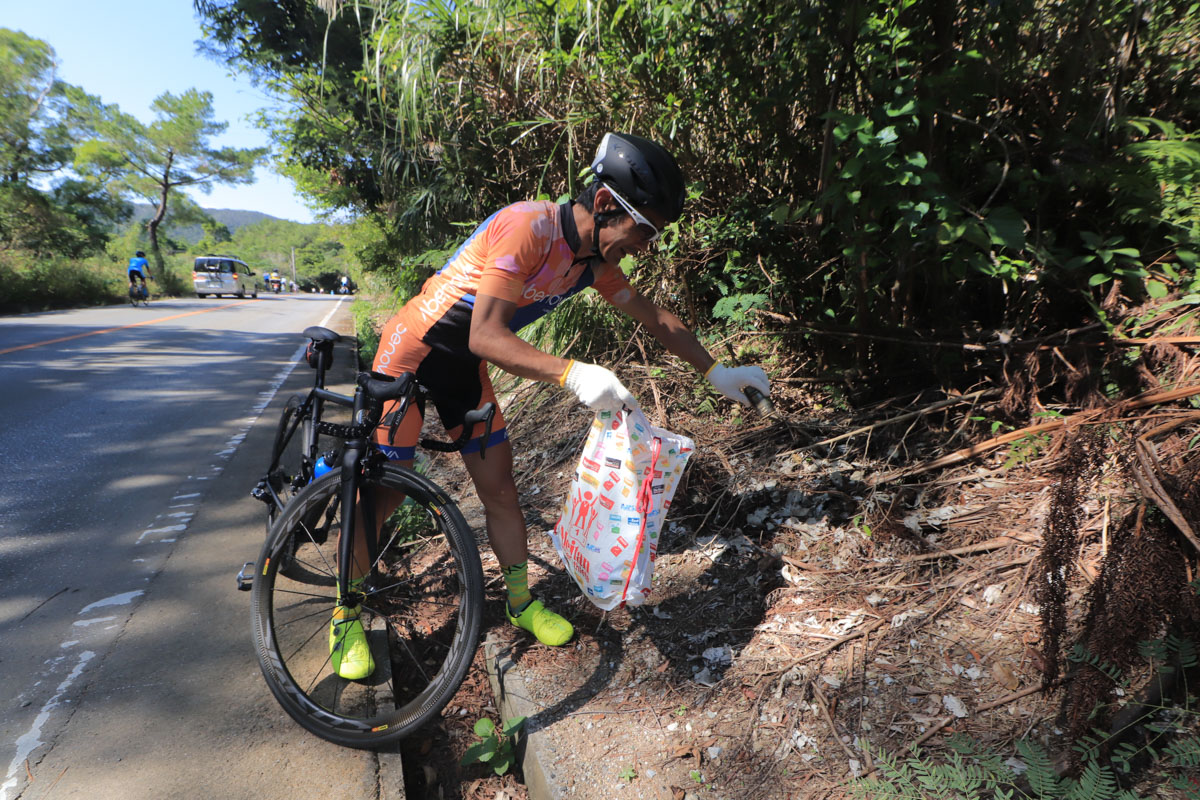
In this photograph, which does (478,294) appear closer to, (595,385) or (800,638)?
(595,385)

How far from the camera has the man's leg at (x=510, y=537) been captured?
2.46 metres

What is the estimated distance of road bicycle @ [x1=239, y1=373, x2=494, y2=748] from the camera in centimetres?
202

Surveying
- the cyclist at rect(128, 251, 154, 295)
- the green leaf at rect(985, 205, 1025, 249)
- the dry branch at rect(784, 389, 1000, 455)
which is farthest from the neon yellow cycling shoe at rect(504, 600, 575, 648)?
the cyclist at rect(128, 251, 154, 295)

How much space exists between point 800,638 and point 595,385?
118cm

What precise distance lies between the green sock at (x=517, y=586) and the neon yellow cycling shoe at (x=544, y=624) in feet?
0.07

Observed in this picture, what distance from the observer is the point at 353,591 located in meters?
2.26

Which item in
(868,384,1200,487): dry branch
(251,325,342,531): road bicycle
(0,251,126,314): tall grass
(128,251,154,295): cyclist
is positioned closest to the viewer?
(868,384,1200,487): dry branch

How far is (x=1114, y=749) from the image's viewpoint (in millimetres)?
1553

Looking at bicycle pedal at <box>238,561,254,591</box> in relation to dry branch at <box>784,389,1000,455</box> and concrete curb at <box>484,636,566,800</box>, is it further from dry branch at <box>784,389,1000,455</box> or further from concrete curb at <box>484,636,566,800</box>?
dry branch at <box>784,389,1000,455</box>

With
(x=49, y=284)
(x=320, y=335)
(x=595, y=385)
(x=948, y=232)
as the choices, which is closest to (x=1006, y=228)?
(x=948, y=232)

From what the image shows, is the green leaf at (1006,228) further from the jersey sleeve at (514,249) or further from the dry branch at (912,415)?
the jersey sleeve at (514,249)

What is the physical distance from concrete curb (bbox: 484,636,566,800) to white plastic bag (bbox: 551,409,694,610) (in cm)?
43

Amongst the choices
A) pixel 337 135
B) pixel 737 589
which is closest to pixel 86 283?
pixel 337 135

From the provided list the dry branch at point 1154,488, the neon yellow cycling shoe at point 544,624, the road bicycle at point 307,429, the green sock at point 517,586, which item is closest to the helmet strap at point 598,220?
the road bicycle at point 307,429
